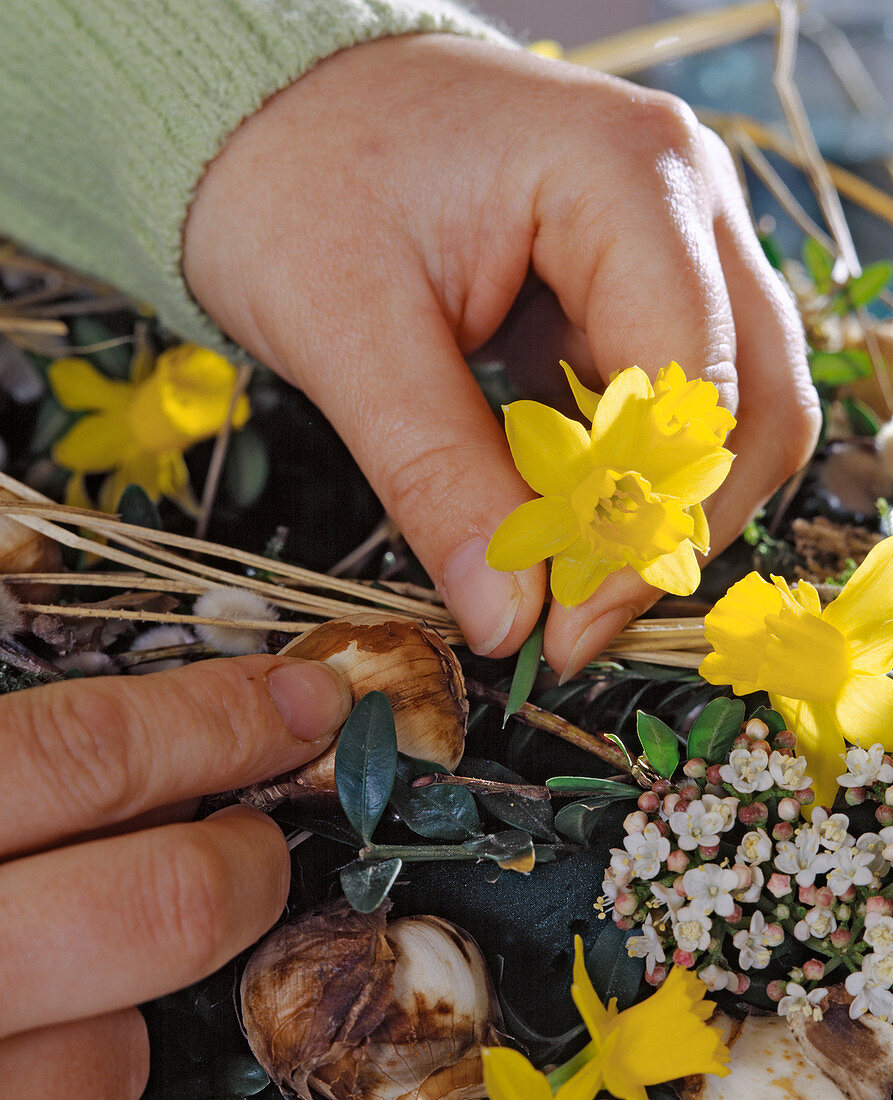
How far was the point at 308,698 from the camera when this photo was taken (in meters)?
0.45

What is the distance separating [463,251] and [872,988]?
58 cm

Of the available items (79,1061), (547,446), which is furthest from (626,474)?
(79,1061)

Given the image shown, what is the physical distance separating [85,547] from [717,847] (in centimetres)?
45

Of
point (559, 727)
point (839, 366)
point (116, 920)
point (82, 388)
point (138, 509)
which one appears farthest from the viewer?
point (82, 388)

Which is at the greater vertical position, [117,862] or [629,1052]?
[117,862]

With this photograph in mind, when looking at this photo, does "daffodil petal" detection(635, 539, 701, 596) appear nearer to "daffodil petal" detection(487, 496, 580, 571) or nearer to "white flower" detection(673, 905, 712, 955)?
"daffodil petal" detection(487, 496, 580, 571)

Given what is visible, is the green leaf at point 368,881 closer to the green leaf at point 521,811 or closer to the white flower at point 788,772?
the green leaf at point 521,811

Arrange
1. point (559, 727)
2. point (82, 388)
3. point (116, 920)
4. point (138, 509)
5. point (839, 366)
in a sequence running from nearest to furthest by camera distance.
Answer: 1. point (116, 920)
2. point (559, 727)
3. point (138, 509)
4. point (839, 366)
5. point (82, 388)

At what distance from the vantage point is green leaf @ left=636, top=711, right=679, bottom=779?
1.52 feet

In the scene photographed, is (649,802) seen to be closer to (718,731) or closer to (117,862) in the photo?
(718,731)

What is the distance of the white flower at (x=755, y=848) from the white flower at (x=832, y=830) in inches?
1.0

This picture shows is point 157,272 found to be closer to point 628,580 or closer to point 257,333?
point 257,333

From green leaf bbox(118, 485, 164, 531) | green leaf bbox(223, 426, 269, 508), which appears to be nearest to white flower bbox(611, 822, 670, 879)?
green leaf bbox(118, 485, 164, 531)

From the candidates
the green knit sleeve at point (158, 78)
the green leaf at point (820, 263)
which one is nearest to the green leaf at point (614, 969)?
the green knit sleeve at point (158, 78)
